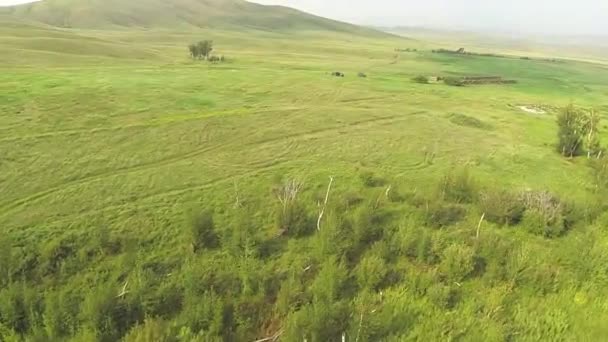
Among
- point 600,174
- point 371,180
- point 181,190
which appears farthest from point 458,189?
point 181,190

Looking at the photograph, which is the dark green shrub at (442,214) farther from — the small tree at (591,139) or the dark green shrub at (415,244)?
the small tree at (591,139)

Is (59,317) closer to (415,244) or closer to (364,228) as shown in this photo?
(364,228)

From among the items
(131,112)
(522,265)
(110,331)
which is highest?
(131,112)

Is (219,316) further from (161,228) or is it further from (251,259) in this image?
(161,228)

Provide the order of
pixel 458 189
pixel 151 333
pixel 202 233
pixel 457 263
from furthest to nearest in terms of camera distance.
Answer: pixel 458 189 < pixel 202 233 < pixel 457 263 < pixel 151 333

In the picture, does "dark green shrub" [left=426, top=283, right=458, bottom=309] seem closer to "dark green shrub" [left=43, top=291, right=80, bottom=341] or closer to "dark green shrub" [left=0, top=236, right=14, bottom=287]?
"dark green shrub" [left=43, top=291, right=80, bottom=341]

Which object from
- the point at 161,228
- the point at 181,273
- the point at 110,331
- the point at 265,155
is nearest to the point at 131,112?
the point at 265,155

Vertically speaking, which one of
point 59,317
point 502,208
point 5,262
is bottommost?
point 59,317

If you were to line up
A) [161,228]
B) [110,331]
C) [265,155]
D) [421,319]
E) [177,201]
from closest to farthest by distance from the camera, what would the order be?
1. [110,331]
2. [421,319]
3. [161,228]
4. [177,201]
5. [265,155]
